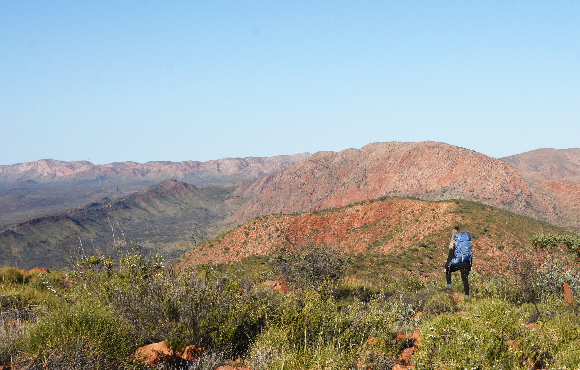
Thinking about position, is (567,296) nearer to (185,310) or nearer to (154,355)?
(185,310)

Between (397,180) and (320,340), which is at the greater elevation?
(397,180)

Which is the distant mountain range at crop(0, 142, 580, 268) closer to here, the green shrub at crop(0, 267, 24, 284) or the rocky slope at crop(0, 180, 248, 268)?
the rocky slope at crop(0, 180, 248, 268)

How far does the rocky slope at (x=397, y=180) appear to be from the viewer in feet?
217

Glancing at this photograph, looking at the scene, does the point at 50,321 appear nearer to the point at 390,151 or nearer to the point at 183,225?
the point at 390,151

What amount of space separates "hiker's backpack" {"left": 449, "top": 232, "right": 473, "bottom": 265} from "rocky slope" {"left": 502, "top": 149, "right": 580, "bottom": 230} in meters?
63.0

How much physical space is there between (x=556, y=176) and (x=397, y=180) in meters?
79.5

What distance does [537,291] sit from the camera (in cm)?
840

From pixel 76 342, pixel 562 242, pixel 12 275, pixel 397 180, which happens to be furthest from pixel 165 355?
pixel 397 180

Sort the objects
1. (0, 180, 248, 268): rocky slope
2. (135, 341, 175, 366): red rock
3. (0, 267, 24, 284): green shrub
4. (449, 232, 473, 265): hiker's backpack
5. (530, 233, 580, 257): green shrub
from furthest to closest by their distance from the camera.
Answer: (0, 180, 248, 268): rocky slope < (530, 233, 580, 257): green shrub < (0, 267, 24, 284): green shrub < (449, 232, 473, 265): hiker's backpack < (135, 341, 175, 366): red rock

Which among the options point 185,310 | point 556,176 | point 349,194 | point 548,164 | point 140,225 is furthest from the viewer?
point 140,225

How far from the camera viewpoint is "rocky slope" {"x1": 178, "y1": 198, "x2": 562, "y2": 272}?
26219 millimetres

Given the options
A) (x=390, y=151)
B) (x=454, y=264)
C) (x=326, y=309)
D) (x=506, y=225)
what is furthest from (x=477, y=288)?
(x=390, y=151)

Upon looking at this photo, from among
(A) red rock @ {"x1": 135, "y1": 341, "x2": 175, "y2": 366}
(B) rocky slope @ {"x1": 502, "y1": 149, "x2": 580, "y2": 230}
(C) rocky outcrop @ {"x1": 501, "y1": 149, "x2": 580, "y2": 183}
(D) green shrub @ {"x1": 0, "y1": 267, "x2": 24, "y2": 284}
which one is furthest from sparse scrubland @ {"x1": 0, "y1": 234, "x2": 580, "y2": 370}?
(C) rocky outcrop @ {"x1": 501, "y1": 149, "x2": 580, "y2": 183}

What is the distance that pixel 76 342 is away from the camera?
422cm
